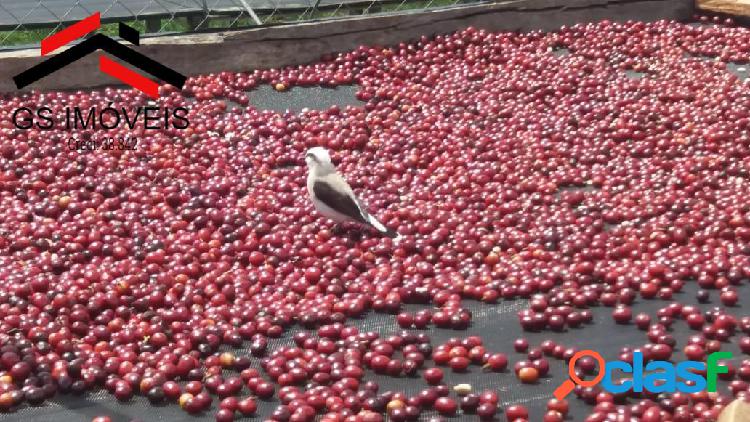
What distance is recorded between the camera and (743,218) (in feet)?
16.0

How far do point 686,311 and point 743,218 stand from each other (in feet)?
3.48

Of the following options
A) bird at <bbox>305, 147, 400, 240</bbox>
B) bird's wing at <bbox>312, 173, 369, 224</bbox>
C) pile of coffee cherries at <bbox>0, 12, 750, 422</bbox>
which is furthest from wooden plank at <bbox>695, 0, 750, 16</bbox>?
bird's wing at <bbox>312, 173, 369, 224</bbox>

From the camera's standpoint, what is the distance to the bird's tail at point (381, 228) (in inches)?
192

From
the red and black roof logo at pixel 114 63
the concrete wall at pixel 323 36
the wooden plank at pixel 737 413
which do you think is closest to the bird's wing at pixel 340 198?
the wooden plank at pixel 737 413

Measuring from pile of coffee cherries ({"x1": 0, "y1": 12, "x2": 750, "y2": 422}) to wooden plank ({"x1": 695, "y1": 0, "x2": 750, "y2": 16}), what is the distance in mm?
932

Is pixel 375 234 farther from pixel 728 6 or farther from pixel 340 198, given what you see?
pixel 728 6

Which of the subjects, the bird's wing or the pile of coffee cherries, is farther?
the bird's wing

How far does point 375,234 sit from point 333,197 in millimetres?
317

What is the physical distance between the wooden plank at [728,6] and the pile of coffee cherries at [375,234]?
93cm

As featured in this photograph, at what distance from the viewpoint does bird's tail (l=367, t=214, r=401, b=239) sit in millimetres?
4875

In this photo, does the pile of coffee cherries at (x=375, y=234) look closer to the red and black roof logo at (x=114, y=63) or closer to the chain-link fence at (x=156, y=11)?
the red and black roof logo at (x=114, y=63)

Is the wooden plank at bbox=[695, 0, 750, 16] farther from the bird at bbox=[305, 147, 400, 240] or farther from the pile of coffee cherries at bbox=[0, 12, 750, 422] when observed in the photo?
the bird at bbox=[305, 147, 400, 240]

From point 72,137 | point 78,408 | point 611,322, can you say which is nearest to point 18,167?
point 72,137

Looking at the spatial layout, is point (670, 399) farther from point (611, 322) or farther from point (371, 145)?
point (371, 145)
